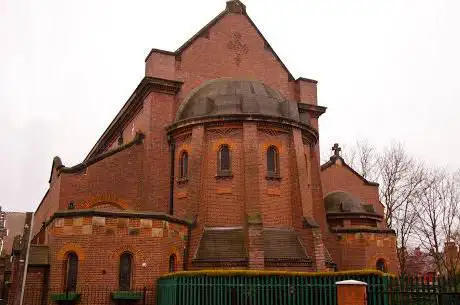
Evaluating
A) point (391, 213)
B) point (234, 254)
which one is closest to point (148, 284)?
point (234, 254)

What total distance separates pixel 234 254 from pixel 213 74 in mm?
10749

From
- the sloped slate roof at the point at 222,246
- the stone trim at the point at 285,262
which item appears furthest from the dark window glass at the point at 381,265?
the sloped slate roof at the point at 222,246

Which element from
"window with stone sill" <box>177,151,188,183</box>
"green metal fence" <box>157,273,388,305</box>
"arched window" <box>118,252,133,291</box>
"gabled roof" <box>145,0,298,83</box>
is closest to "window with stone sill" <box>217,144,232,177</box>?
"window with stone sill" <box>177,151,188,183</box>

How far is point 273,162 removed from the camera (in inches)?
915

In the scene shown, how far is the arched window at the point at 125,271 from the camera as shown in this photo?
18.7 metres

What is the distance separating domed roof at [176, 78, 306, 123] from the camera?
23.2 meters

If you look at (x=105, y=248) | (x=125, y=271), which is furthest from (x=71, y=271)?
Answer: (x=125, y=271)

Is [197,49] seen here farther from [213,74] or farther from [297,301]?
[297,301]

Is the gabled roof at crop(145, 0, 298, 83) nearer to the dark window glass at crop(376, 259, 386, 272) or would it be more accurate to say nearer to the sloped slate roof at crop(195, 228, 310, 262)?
the sloped slate roof at crop(195, 228, 310, 262)

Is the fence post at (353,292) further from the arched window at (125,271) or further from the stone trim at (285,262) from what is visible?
the arched window at (125,271)

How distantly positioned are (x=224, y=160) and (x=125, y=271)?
6785mm

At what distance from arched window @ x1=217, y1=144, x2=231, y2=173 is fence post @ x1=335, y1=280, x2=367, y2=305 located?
32.7 feet

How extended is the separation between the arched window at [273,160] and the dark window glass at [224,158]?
1852 mm

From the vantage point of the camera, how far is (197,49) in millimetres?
27281
